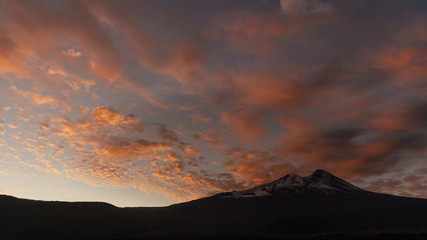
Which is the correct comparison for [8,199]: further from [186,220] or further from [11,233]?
[186,220]

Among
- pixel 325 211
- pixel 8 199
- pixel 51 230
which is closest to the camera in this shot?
pixel 51 230

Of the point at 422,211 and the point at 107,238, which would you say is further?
the point at 422,211

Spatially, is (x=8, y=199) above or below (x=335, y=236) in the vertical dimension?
above

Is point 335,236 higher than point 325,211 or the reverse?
the reverse

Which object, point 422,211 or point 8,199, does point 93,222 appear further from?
point 422,211

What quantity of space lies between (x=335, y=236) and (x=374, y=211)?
313ft

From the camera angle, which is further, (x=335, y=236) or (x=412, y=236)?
(x=335, y=236)

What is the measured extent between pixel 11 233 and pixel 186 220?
8586 cm

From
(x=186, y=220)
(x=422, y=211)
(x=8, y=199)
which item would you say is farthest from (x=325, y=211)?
(x=8, y=199)

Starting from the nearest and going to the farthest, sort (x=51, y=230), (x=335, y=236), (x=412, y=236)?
(x=412, y=236) < (x=335, y=236) < (x=51, y=230)

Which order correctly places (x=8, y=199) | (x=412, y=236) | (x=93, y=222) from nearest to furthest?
(x=412, y=236) → (x=93, y=222) → (x=8, y=199)

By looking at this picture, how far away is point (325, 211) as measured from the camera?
182000mm

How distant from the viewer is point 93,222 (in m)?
136

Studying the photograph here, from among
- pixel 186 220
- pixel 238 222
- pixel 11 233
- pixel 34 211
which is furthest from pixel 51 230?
pixel 238 222
